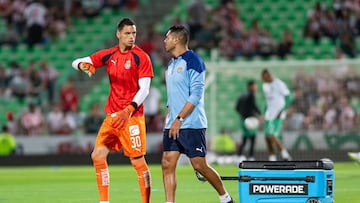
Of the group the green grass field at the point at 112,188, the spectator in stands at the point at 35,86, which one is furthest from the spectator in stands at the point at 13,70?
the green grass field at the point at 112,188

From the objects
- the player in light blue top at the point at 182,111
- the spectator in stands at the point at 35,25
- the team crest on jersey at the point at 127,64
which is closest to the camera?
the player in light blue top at the point at 182,111

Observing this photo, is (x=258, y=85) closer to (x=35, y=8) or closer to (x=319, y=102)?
(x=319, y=102)

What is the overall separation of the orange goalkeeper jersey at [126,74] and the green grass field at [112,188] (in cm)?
221

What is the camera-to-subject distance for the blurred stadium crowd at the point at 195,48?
26.6 metres

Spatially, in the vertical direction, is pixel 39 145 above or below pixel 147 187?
below

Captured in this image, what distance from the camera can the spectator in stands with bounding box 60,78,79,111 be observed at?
93.8 feet

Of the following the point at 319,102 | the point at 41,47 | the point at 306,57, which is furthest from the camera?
the point at 41,47

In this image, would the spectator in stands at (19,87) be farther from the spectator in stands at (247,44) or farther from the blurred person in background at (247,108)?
the blurred person in background at (247,108)

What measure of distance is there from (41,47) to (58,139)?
5.13 m

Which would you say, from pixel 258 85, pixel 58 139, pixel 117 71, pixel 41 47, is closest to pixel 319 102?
pixel 258 85

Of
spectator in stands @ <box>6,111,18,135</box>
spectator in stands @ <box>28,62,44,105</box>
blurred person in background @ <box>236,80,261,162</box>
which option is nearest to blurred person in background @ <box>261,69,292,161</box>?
blurred person in background @ <box>236,80,261,162</box>

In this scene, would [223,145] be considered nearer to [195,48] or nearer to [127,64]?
[195,48]

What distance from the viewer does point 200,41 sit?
99.3ft

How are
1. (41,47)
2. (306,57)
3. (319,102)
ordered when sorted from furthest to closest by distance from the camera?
(41,47)
(306,57)
(319,102)
